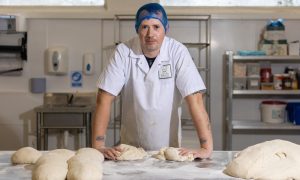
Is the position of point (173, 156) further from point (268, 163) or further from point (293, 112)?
point (293, 112)

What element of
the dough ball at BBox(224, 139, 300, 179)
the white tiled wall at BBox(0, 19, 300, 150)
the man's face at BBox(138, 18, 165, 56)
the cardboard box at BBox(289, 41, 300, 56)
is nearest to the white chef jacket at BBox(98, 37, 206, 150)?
the man's face at BBox(138, 18, 165, 56)

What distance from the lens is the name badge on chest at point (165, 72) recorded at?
1923 mm

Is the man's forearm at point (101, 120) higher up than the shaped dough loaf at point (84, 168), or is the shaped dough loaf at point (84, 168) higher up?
the man's forearm at point (101, 120)

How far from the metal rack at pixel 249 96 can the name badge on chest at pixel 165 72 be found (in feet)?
4.60

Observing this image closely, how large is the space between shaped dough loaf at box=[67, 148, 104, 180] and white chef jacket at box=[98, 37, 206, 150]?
0.55 meters

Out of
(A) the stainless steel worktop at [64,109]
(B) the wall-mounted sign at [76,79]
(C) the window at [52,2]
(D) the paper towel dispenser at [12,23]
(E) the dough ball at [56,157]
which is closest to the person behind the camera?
(E) the dough ball at [56,157]

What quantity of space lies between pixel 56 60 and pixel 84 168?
7.86 ft

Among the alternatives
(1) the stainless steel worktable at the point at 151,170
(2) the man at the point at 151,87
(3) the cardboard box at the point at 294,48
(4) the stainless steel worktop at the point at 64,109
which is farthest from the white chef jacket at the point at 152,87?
(3) the cardboard box at the point at 294,48

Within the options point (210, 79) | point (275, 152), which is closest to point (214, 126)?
point (210, 79)

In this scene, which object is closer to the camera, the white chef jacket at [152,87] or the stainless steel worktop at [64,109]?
the white chef jacket at [152,87]

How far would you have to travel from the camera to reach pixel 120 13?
3.49 m

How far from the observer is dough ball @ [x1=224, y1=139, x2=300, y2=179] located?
128 cm

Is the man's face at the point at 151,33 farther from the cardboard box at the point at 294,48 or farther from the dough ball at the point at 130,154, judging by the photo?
the cardboard box at the point at 294,48

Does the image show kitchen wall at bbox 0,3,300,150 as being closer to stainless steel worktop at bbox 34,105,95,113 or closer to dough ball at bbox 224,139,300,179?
stainless steel worktop at bbox 34,105,95,113
